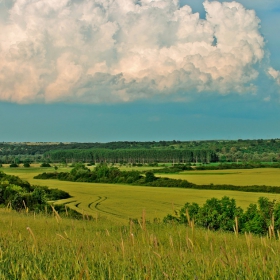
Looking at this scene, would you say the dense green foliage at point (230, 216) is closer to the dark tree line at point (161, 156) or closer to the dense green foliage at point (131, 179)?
the dense green foliage at point (131, 179)

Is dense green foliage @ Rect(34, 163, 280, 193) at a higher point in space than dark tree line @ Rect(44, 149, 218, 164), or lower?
lower

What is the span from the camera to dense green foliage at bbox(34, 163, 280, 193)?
64.3 metres

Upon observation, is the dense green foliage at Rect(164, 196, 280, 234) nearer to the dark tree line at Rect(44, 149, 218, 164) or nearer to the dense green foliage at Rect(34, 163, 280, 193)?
the dense green foliage at Rect(34, 163, 280, 193)

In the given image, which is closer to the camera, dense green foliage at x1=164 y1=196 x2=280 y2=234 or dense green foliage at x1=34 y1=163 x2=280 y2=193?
dense green foliage at x1=164 y1=196 x2=280 y2=234

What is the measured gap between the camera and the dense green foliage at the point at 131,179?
211ft

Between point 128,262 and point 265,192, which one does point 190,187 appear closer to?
point 265,192

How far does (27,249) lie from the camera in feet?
20.5

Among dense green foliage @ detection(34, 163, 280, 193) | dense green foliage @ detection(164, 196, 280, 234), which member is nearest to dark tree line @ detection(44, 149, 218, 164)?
dense green foliage @ detection(34, 163, 280, 193)

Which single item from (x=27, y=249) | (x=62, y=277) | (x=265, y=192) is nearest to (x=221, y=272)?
(x=62, y=277)

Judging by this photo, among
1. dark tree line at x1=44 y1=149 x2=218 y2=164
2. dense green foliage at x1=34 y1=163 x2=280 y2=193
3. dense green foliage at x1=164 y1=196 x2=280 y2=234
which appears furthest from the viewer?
dark tree line at x1=44 y1=149 x2=218 y2=164

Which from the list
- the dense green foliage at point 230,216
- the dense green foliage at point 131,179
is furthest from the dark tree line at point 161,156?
the dense green foliage at point 230,216

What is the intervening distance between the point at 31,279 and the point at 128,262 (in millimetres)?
1190

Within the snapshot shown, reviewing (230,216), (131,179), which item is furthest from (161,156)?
(230,216)

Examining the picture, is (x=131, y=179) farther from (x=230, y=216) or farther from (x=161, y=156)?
(x=230, y=216)
